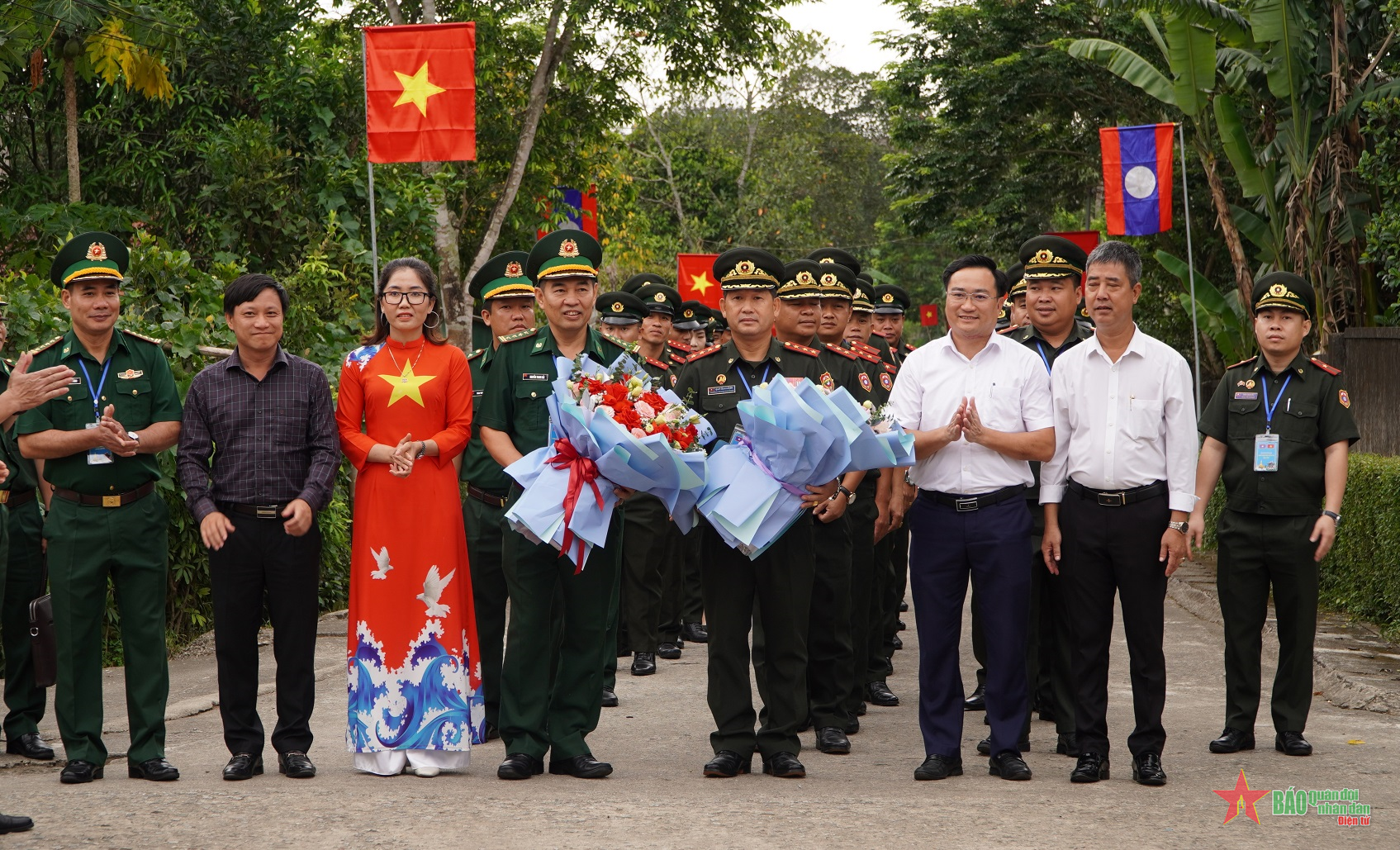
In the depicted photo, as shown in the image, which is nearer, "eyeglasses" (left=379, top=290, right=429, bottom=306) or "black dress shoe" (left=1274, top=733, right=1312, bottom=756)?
"eyeglasses" (left=379, top=290, right=429, bottom=306)

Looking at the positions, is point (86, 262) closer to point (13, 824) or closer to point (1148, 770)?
point (13, 824)

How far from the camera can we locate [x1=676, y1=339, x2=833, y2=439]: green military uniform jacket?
6.37m

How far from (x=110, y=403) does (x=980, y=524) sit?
3.79 metres

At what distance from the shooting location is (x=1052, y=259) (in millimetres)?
6867

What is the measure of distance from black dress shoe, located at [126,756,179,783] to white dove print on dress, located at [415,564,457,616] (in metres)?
1.23

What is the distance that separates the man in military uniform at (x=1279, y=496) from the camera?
6.52 m

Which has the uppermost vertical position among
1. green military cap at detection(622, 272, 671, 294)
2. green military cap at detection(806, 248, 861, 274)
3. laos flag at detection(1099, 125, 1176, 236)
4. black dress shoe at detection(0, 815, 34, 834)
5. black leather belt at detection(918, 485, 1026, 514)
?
laos flag at detection(1099, 125, 1176, 236)

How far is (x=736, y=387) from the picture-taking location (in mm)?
6387

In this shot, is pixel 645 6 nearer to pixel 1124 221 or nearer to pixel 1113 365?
pixel 1124 221

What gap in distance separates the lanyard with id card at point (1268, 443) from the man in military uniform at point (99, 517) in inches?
198

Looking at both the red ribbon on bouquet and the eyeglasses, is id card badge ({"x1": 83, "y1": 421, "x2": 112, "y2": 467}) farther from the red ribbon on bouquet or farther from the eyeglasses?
the red ribbon on bouquet

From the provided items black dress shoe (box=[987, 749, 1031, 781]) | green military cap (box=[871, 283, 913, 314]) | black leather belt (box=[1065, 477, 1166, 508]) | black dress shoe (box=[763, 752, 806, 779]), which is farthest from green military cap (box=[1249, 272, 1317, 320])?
green military cap (box=[871, 283, 913, 314])

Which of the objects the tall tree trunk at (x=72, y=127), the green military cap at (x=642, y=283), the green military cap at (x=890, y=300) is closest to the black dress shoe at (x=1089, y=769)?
the green military cap at (x=890, y=300)

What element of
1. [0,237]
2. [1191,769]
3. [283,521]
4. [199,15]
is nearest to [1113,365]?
[1191,769]
